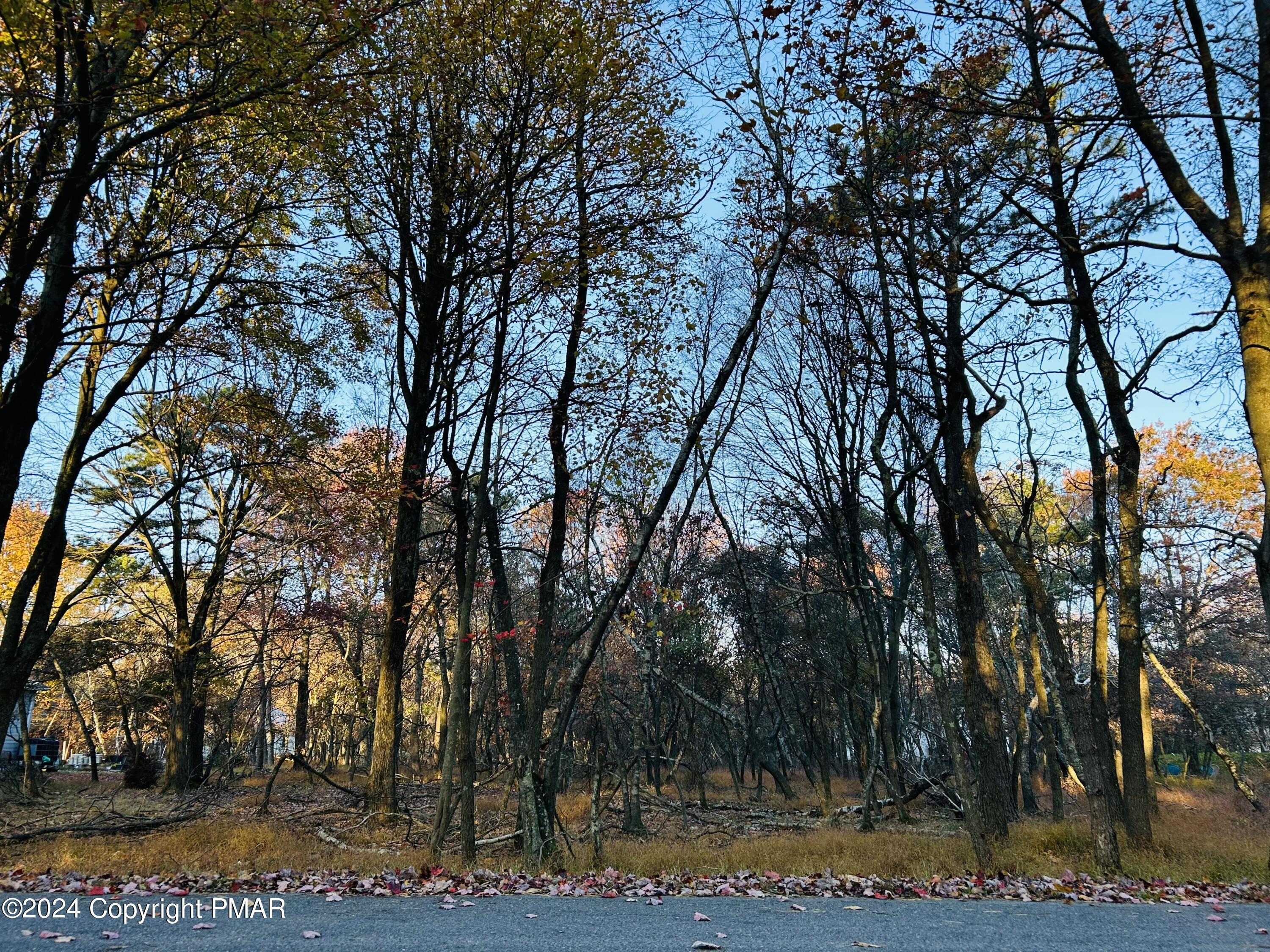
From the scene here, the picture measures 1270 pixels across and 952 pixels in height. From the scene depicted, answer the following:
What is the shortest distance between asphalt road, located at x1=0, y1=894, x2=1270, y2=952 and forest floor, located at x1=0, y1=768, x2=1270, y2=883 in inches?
84.2

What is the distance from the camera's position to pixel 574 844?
1114 cm

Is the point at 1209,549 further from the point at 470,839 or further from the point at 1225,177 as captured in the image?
the point at 470,839

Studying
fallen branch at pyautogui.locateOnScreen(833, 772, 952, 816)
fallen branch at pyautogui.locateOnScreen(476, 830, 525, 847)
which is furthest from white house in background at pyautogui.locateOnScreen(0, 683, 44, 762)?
fallen branch at pyautogui.locateOnScreen(833, 772, 952, 816)

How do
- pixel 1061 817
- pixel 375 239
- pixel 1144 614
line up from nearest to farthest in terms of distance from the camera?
pixel 375 239 → pixel 1061 817 → pixel 1144 614

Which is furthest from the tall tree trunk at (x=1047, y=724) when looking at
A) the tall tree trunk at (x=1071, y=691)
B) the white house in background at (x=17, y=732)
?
the white house in background at (x=17, y=732)

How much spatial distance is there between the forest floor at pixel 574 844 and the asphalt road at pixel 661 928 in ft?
7.02

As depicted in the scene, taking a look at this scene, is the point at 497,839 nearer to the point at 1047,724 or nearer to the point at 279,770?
the point at 279,770

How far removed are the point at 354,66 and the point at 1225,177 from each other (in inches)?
417

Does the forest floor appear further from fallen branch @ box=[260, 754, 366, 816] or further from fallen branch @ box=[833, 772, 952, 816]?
fallen branch @ box=[833, 772, 952, 816]

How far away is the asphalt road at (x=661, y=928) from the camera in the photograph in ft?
12.6

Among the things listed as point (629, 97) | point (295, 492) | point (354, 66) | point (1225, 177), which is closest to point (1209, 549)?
point (1225, 177)

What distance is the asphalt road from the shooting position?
3850 mm

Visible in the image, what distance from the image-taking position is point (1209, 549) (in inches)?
293

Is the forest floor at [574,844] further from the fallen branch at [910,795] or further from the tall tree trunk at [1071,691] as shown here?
the fallen branch at [910,795]
